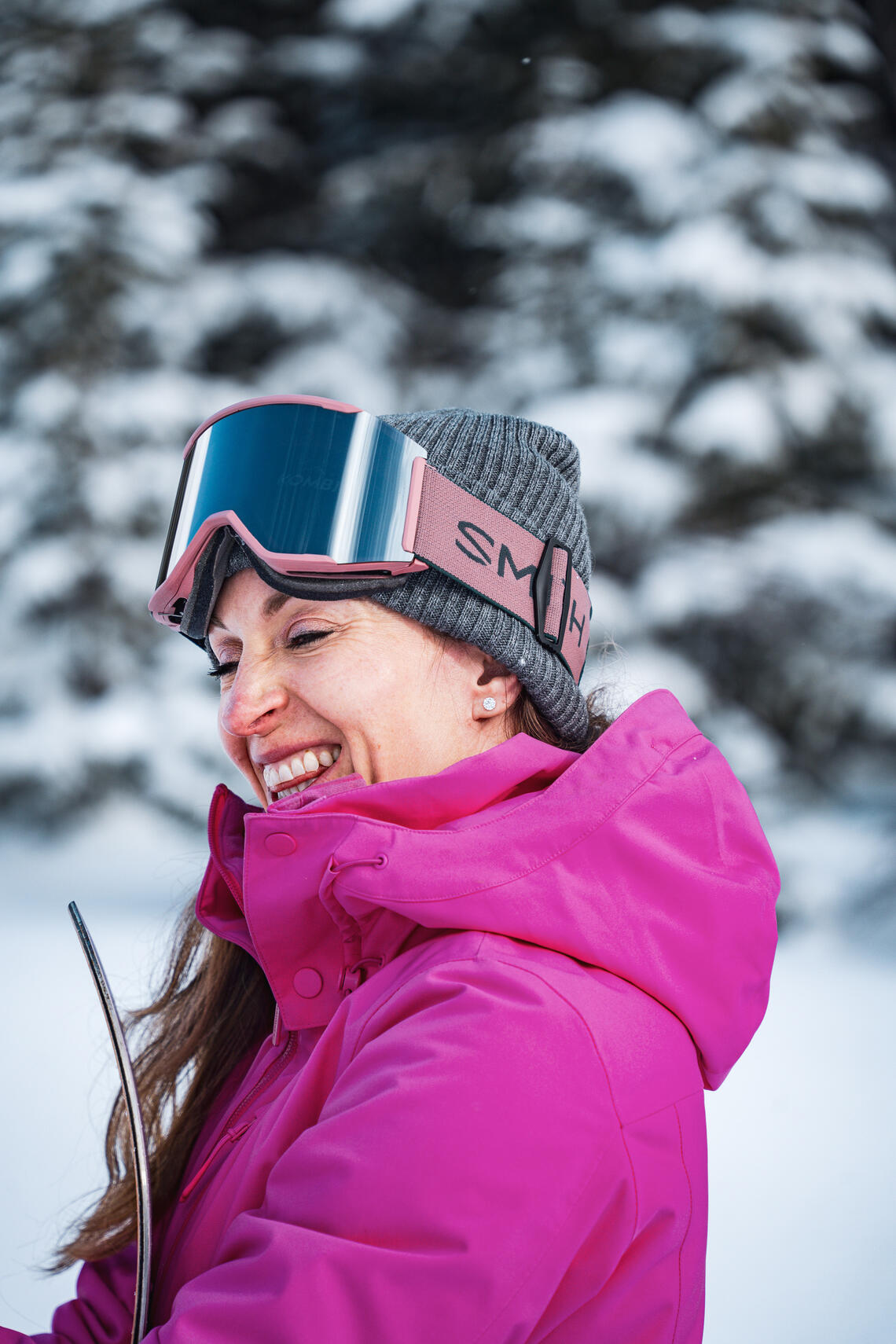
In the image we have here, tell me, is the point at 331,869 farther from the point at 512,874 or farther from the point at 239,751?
the point at 239,751

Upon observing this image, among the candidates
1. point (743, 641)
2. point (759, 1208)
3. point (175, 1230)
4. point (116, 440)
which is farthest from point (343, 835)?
point (116, 440)

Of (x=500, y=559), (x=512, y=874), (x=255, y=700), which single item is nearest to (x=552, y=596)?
(x=500, y=559)

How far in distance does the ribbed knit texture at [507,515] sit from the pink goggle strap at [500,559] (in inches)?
0.6

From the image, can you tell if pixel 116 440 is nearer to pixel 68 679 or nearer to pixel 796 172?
pixel 68 679

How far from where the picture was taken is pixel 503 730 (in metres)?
1.24

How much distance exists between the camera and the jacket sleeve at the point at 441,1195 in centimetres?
64

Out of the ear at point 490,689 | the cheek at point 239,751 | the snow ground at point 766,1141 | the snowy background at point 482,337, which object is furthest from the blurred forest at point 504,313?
the cheek at point 239,751

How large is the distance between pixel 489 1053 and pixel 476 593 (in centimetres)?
58

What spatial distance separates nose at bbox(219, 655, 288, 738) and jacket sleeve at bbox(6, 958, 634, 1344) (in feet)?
1.46

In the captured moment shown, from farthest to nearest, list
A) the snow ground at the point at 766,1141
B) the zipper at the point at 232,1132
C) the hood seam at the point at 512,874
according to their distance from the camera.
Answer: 1. the snow ground at the point at 766,1141
2. the zipper at the point at 232,1132
3. the hood seam at the point at 512,874

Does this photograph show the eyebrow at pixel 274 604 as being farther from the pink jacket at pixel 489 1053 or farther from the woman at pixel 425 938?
the pink jacket at pixel 489 1053

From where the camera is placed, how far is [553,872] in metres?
0.84

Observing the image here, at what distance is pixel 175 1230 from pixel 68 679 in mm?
2907

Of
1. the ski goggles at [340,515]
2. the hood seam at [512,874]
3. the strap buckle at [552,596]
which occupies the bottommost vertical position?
the strap buckle at [552,596]
